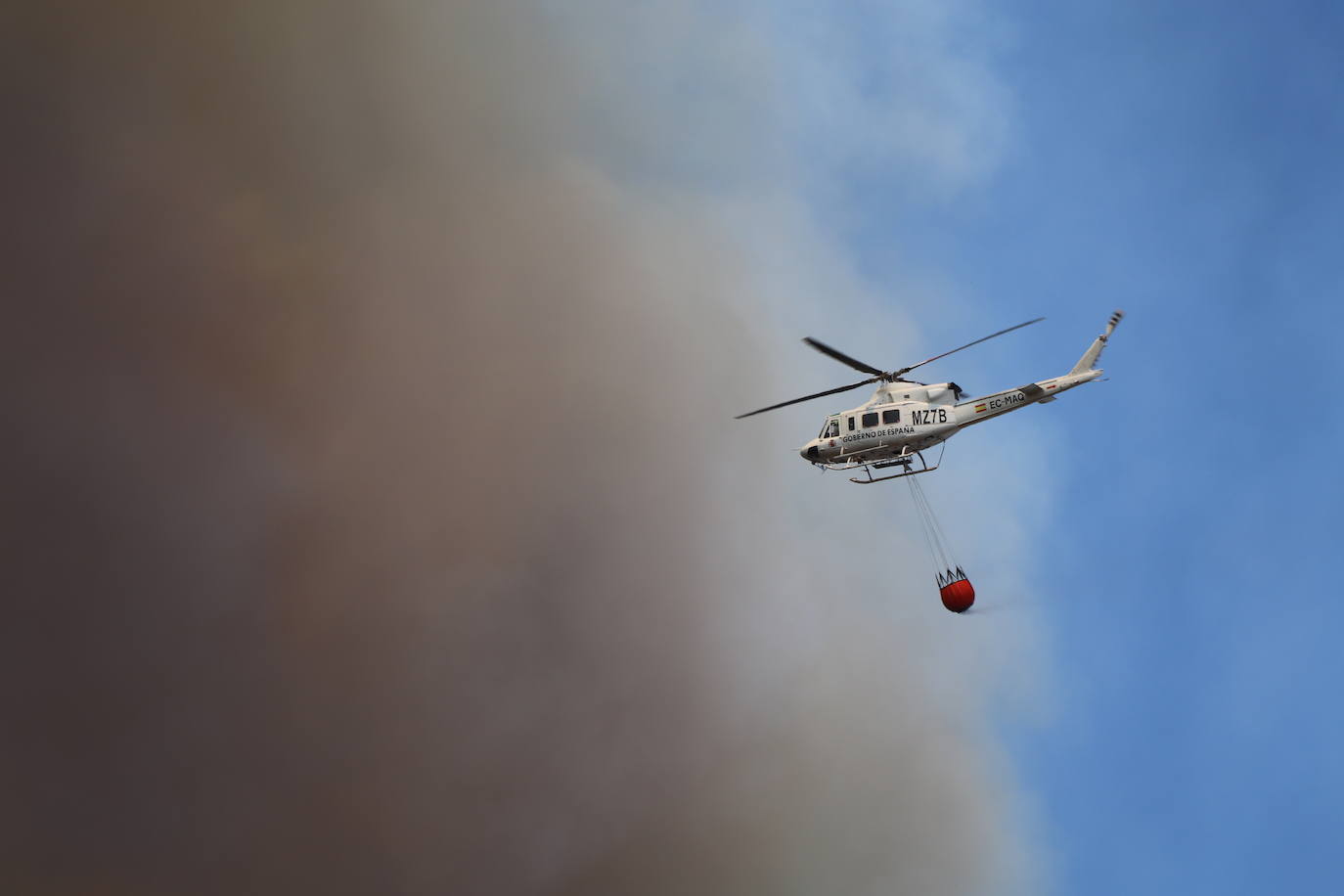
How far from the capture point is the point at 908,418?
27.5 metres

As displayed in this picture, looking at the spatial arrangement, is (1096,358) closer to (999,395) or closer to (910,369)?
(999,395)

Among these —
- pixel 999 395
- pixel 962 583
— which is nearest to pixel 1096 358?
pixel 999 395

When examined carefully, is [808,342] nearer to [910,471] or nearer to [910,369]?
[910,369]

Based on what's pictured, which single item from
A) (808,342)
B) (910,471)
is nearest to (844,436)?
(910,471)

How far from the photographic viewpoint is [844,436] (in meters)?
28.5

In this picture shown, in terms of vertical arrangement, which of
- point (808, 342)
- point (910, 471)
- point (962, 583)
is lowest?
point (962, 583)

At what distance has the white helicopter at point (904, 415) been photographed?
26.4 meters

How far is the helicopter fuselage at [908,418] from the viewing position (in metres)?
26.6

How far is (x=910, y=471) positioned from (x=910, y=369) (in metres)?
2.75

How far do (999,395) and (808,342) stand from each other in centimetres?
522

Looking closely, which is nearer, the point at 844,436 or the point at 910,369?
the point at 910,369

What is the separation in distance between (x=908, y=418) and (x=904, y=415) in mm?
131

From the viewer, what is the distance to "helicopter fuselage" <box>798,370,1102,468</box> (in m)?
26.6

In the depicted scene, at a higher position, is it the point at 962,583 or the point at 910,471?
the point at 910,471
